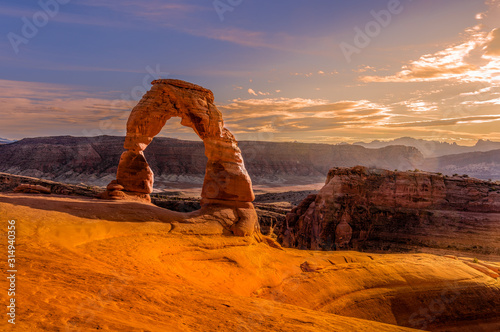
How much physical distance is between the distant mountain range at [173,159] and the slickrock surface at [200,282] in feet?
238

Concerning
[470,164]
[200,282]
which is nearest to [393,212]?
[200,282]

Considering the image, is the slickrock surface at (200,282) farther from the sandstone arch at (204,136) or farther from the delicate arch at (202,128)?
the delicate arch at (202,128)

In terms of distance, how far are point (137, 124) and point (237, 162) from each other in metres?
5.24

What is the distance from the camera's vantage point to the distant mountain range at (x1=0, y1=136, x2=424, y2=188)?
8394 centimetres

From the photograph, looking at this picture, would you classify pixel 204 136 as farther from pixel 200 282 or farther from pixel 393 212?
pixel 393 212

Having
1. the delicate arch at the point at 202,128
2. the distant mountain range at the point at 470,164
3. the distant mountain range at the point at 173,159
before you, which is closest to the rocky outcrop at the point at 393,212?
the delicate arch at the point at 202,128

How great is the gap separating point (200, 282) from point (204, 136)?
25.6 ft

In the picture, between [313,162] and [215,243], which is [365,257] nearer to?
[215,243]

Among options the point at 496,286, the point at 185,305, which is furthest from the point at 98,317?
the point at 496,286

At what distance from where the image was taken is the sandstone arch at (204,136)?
1402 cm

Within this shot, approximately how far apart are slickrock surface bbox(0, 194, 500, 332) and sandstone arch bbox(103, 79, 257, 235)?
7.17 ft

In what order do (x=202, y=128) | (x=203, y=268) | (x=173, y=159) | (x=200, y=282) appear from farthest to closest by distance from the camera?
(x=173, y=159), (x=202, y=128), (x=203, y=268), (x=200, y=282)

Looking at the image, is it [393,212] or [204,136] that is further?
[393,212]

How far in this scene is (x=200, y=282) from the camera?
862 cm
